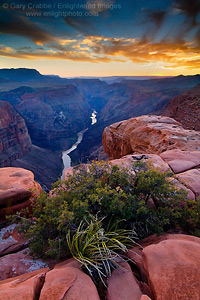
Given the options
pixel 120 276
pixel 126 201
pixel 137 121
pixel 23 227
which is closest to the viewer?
pixel 120 276

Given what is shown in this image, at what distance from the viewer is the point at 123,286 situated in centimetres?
187

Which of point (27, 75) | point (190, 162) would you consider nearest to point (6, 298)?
point (190, 162)

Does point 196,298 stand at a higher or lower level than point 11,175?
higher

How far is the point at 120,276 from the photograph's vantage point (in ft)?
6.58

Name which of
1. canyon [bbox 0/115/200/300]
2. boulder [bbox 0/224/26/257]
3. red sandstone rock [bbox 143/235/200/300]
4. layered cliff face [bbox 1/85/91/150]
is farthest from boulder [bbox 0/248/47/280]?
layered cliff face [bbox 1/85/91/150]

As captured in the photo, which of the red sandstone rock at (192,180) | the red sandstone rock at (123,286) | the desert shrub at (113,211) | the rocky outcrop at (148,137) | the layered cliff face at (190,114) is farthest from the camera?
the layered cliff face at (190,114)

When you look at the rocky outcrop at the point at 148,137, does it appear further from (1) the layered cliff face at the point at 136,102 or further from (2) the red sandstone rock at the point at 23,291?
(1) the layered cliff face at the point at 136,102

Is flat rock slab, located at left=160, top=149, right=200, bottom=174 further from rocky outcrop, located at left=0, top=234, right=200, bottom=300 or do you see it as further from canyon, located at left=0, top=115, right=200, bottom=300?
rocky outcrop, located at left=0, top=234, right=200, bottom=300

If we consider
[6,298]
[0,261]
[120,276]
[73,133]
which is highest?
[6,298]

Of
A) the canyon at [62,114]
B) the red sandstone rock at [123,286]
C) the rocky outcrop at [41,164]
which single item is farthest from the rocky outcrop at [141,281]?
the canyon at [62,114]

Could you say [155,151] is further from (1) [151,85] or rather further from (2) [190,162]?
(1) [151,85]

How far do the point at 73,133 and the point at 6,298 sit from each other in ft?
268

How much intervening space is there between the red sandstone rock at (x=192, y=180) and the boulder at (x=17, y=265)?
10.8ft

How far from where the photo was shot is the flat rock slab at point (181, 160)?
203 inches
